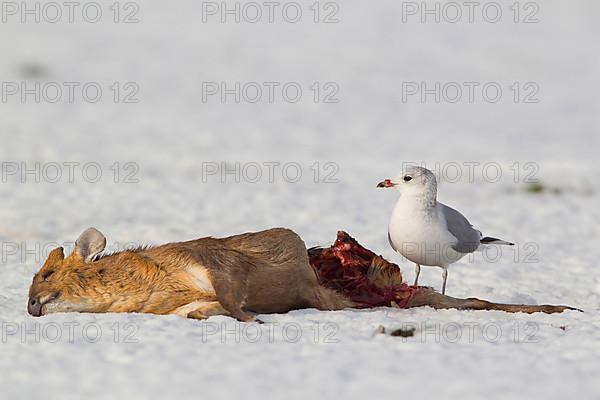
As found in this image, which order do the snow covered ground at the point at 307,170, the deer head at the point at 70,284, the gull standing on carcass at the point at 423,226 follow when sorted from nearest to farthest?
the snow covered ground at the point at 307,170 < the deer head at the point at 70,284 < the gull standing on carcass at the point at 423,226

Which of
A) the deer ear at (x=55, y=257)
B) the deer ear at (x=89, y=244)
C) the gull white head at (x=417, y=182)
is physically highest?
the gull white head at (x=417, y=182)

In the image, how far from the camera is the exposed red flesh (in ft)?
23.4

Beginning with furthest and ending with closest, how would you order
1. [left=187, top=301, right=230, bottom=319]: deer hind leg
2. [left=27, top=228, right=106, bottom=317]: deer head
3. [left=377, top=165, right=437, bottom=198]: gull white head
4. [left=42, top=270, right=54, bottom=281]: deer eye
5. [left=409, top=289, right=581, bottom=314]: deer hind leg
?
[left=377, top=165, right=437, bottom=198]: gull white head, [left=409, top=289, right=581, bottom=314]: deer hind leg, [left=42, top=270, right=54, bottom=281]: deer eye, [left=27, top=228, right=106, bottom=317]: deer head, [left=187, top=301, right=230, bottom=319]: deer hind leg

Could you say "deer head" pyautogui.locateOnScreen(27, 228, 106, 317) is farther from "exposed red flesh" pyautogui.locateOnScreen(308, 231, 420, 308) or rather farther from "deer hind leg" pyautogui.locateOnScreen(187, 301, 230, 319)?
"exposed red flesh" pyautogui.locateOnScreen(308, 231, 420, 308)

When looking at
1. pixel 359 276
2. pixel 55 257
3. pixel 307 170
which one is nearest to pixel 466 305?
pixel 359 276

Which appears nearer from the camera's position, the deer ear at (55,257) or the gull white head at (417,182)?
the deer ear at (55,257)

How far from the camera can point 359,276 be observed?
23.8ft

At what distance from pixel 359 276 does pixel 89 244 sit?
199cm

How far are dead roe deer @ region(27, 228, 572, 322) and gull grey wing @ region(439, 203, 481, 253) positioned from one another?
0.59m

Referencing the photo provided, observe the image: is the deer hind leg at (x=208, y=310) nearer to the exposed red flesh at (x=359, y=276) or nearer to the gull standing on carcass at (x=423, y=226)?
the exposed red flesh at (x=359, y=276)

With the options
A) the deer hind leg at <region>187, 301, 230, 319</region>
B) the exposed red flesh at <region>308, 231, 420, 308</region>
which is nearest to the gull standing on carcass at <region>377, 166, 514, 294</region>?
the exposed red flesh at <region>308, 231, 420, 308</region>

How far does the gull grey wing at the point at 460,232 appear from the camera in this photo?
295 inches

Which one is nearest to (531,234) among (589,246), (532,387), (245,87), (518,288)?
(589,246)

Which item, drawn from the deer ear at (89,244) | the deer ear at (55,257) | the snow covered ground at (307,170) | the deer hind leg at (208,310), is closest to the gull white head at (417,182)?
the snow covered ground at (307,170)
